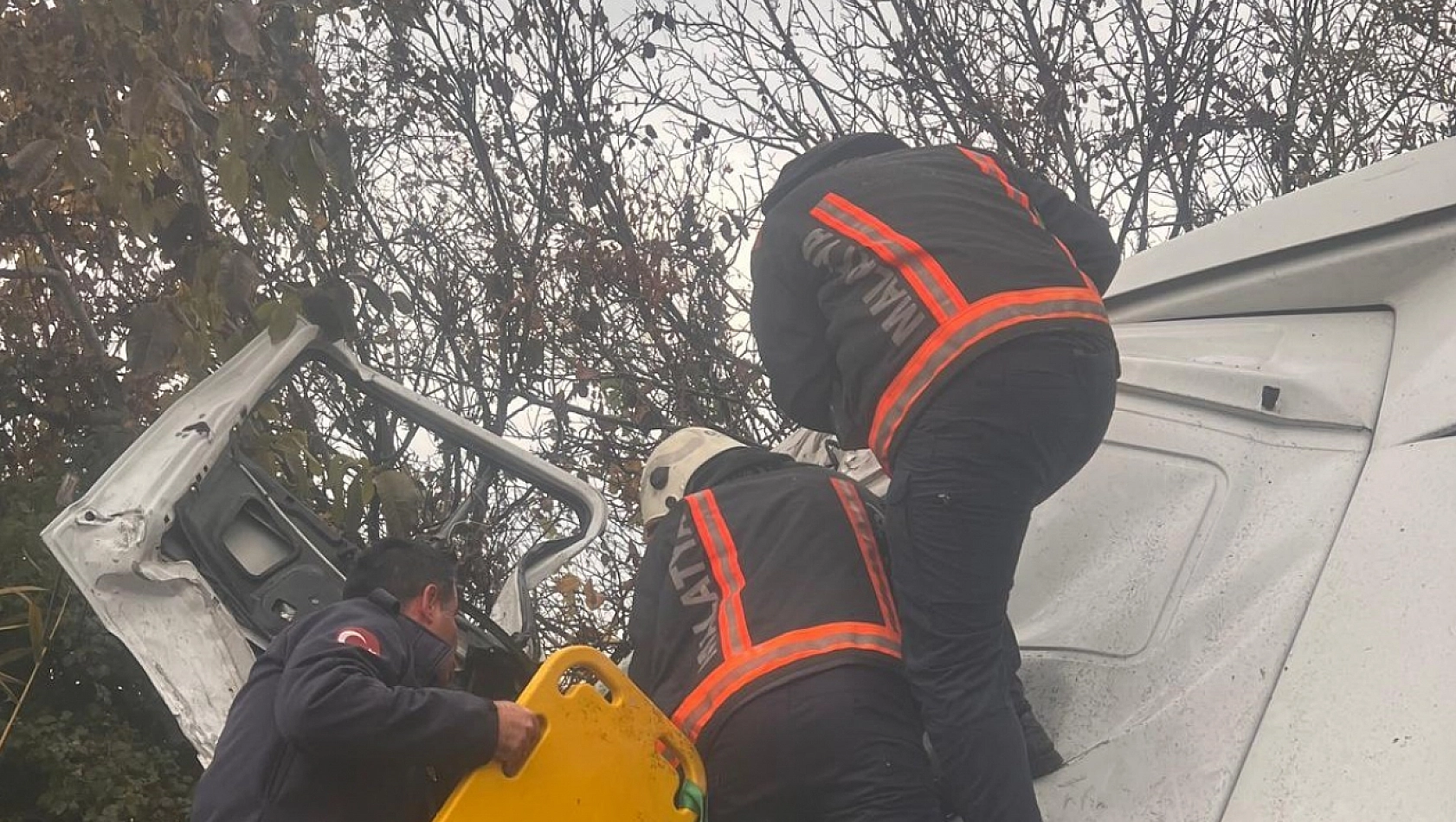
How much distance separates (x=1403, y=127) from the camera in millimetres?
8125

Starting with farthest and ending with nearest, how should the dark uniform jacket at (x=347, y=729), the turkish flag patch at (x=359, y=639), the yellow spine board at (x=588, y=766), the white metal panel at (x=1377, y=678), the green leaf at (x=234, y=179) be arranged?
the green leaf at (x=234, y=179) < the turkish flag patch at (x=359, y=639) < the dark uniform jacket at (x=347, y=729) < the yellow spine board at (x=588, y=766) < the white metal panel at (x=1377, y=678)

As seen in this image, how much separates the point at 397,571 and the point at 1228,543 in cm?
154

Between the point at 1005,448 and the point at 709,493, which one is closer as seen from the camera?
the point at 1005,448

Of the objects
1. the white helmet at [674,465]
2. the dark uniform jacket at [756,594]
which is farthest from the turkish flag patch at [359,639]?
the white helmet at [674,465]

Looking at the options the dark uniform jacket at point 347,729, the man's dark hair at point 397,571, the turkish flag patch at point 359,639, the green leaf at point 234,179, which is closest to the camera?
the dark uniform jacket at point 347,729

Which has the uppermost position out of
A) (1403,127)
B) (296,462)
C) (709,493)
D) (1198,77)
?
(296,462)

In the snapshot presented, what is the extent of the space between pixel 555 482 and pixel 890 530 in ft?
4.55

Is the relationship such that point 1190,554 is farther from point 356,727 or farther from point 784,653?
point 356,727

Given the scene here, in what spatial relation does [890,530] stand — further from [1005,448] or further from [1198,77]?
[1198,77]

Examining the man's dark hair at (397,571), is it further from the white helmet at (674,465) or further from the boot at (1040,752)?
the boot at (1040,752)

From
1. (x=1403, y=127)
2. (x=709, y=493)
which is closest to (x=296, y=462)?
(x=709, y=493)

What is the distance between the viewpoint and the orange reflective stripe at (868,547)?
2148mm

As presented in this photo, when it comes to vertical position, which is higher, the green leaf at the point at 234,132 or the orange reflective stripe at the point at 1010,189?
the green leaf at the point at 234,132

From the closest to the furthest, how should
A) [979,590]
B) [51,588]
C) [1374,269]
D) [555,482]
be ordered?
[979,590]
[1374,269]
[555,482]
[51,588]
